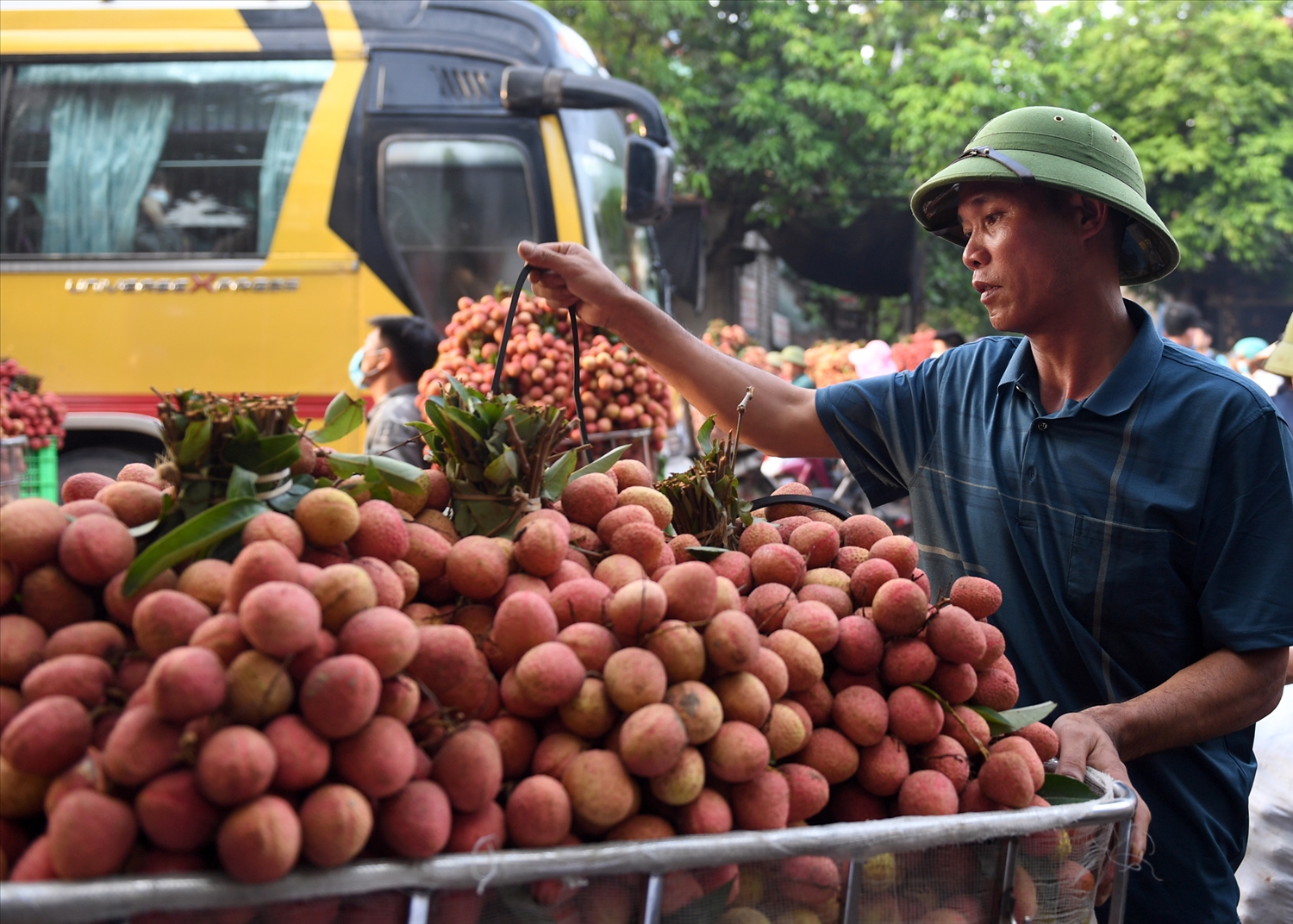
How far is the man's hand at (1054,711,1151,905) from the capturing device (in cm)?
137

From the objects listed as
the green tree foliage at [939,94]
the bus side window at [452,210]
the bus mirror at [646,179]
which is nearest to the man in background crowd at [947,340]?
the bus mirror at [646,179]

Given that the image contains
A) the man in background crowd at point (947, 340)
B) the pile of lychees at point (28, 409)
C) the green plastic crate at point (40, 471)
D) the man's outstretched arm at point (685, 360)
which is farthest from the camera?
the man in background crowd at point (947, 340)

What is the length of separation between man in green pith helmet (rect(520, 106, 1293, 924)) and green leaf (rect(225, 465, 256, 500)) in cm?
82

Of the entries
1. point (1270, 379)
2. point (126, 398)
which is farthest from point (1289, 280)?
point (126, 398)

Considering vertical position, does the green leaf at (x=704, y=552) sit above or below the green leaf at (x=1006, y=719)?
above

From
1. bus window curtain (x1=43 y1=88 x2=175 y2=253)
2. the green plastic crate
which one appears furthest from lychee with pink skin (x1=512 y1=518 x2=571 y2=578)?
bus window curtain (x1=43 y1=88 x2=175 y2=253)

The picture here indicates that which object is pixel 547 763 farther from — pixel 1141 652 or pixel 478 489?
pixel 1141 652

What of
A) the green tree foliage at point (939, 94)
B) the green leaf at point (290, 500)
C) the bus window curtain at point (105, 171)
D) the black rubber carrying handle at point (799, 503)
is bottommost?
the green leaf at point (290, 500)

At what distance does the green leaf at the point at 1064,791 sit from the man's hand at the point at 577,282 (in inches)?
48.0

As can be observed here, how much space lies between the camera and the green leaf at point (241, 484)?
1231 mm

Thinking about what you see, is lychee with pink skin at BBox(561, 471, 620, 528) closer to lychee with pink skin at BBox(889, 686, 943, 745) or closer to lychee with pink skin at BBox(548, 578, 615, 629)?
lychee with pink skin at BBox(548, 578, 615, 629)

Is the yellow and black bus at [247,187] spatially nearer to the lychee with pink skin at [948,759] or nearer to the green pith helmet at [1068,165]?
the green pith helmet at [1068,165]

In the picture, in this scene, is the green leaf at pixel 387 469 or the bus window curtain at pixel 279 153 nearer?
the green leaf at pixel 387 469

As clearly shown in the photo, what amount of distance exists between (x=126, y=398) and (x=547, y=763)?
521 centimetres
